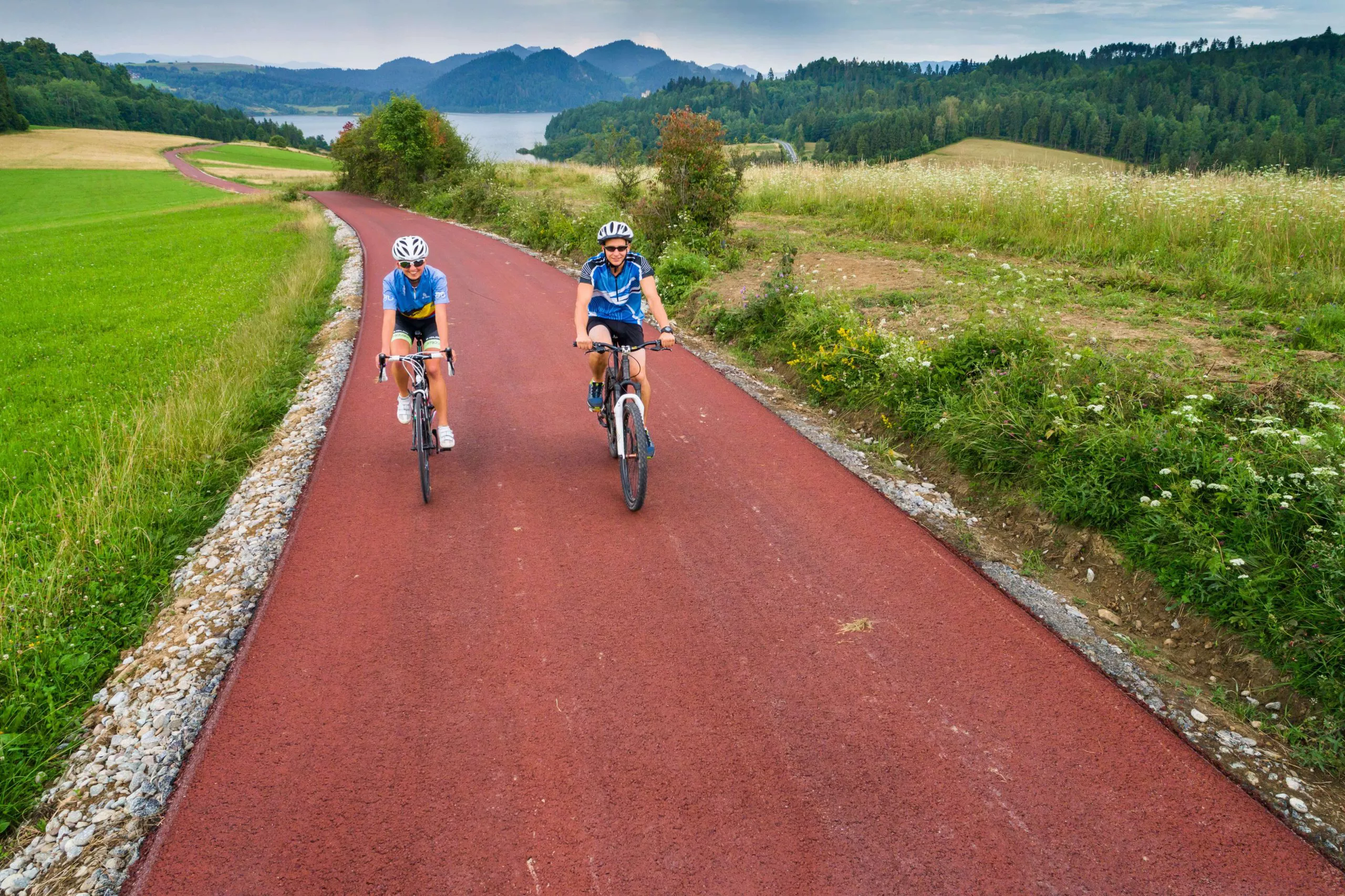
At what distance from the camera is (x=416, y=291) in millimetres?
6176

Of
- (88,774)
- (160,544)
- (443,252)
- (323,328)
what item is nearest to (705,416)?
(160,544)

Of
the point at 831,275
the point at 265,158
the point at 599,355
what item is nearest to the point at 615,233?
the point at 599,355

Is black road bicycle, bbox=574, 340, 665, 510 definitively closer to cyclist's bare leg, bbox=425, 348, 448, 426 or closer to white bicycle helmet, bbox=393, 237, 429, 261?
cyclist's bare leg, bbox=425, 348, 448, 426

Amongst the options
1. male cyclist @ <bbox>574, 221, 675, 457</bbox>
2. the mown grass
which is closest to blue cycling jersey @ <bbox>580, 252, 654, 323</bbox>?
male cyclist @ <bbox>574, 221, 675, 457</bbox>

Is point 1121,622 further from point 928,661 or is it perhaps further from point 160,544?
point 160,544

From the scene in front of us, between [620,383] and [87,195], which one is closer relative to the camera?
[620,383]

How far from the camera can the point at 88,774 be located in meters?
3.35

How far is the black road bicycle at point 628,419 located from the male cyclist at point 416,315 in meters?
1.40

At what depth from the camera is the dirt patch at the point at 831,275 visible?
1121 cm

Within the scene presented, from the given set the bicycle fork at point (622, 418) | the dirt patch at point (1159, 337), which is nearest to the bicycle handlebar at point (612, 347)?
the bicycle fork at point (622, 418)

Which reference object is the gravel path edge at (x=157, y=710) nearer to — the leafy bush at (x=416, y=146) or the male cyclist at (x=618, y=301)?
the male cyclist at (x=618, y=301)

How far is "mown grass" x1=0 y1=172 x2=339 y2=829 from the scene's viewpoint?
4.02 meters

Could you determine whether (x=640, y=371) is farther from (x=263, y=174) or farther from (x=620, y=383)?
(x=263, y=174)

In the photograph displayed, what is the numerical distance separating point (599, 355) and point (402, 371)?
5.88 ft
